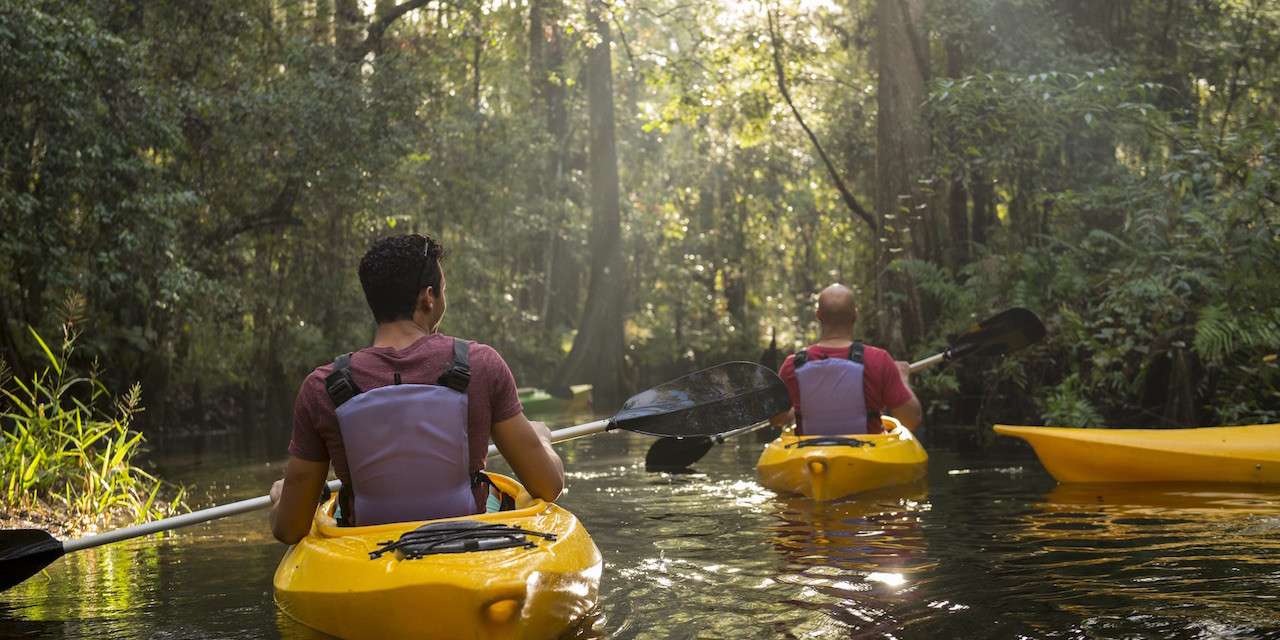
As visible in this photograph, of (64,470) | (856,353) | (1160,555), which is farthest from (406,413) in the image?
(64,470)

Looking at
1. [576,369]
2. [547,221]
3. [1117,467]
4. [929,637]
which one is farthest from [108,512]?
[547,221]

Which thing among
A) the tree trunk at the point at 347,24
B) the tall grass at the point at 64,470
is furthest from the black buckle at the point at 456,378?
the tree trunk at the point at 347,24

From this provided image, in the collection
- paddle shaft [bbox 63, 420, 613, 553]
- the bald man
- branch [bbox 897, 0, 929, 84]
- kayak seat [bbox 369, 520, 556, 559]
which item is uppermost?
branch [bbox 897, 0, 929, 84]

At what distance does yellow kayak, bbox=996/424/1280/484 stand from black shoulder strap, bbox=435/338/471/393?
16.2ft

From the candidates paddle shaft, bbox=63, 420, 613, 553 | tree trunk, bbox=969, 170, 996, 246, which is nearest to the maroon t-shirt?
paddle shaft, bbox=63, 420, 613, 553

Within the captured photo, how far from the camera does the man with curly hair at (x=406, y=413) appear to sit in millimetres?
3998

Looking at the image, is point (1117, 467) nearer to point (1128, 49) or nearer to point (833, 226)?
point (1128, 49)

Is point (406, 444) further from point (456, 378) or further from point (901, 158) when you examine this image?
point (901, 158)

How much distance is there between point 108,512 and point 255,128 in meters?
8.26

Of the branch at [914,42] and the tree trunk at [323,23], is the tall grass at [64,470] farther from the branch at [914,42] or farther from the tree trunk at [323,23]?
the tree trunk at [323,23]

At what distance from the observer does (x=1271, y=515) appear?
6633 millimetres

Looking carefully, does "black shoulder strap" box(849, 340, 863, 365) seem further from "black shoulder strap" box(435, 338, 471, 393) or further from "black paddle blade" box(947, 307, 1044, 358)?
"black shoulder strap" box(435, 338, 471, 393)

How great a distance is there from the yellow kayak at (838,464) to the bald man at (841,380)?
13 cm

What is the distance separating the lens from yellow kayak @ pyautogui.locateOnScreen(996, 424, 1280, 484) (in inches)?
310
